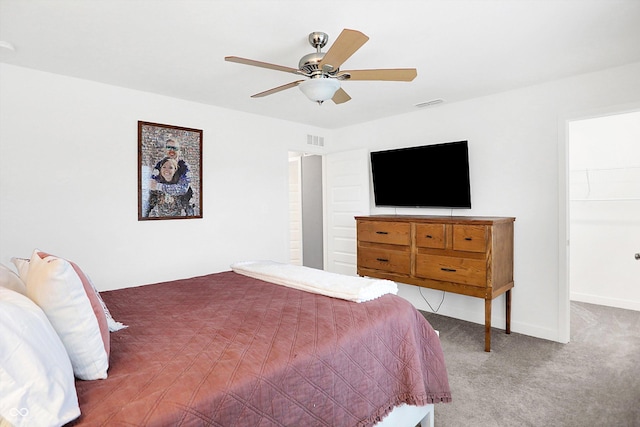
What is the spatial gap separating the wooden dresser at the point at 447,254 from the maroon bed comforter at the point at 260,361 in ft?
4.71

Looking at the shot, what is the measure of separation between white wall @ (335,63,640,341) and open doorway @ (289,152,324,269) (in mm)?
2211

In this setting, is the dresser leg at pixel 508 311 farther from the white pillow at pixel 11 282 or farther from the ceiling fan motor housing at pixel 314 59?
the white pillow at pixel 11 282

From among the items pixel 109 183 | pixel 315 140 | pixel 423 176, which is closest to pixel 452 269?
pixel 423 176

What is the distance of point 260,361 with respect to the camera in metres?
1.33

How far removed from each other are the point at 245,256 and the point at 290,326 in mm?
2723

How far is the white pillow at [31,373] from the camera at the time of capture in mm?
872

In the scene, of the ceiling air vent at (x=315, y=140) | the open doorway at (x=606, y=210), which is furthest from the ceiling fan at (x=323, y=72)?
the open doorway at (x=606, y=210)

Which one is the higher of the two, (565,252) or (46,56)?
(46,56)

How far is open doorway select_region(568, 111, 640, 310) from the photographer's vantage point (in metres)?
4.16

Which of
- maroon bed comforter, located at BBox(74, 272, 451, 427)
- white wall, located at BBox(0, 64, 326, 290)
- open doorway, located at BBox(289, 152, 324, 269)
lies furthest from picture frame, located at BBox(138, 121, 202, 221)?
open doorway, located at BBox(289, 152, 324, 269)

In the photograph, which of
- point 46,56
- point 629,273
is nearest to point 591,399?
point 629,273

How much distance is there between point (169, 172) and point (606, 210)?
5104mm

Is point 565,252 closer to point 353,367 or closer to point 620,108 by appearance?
point 620,108

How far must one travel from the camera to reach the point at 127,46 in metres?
2.49
